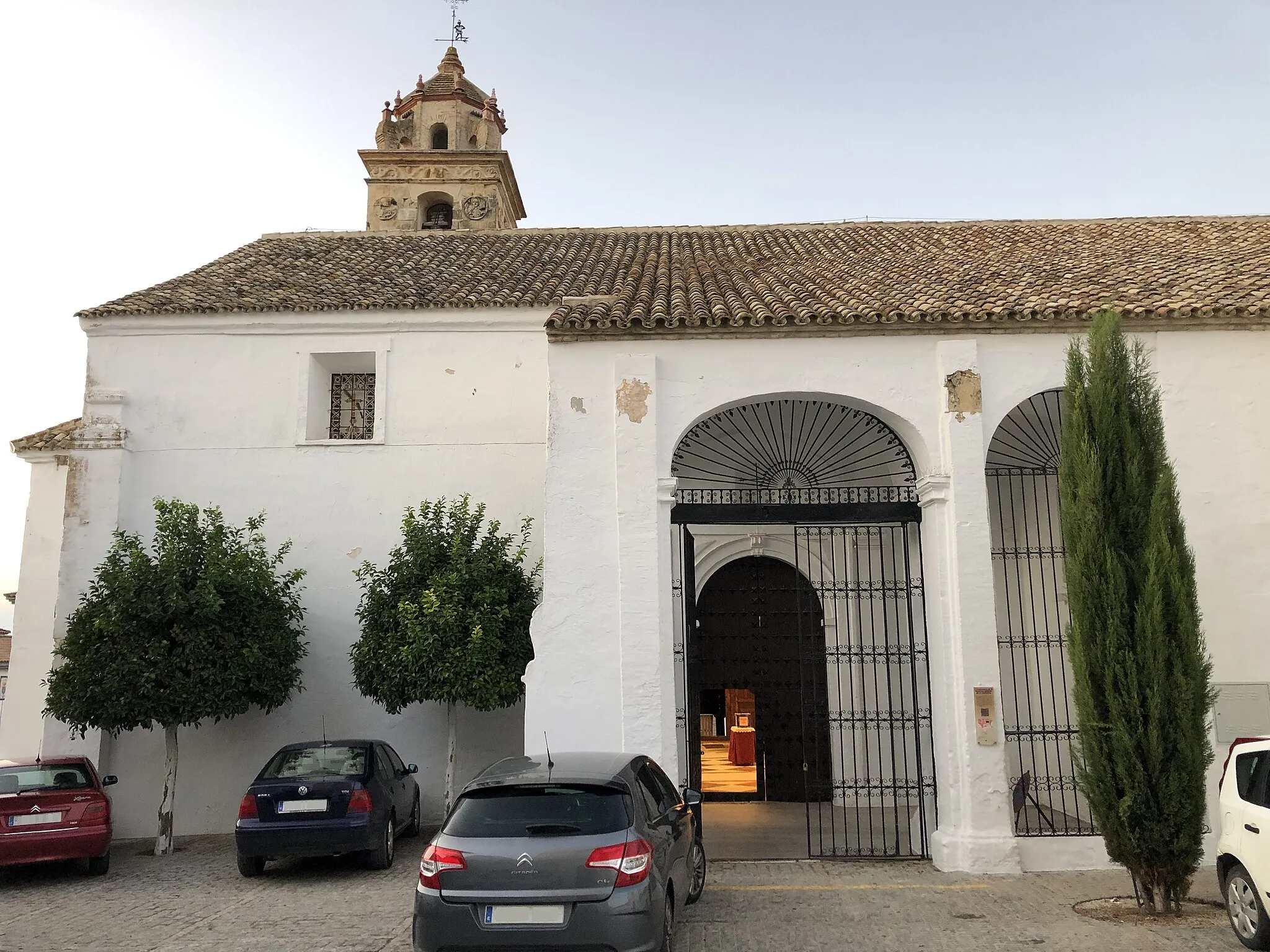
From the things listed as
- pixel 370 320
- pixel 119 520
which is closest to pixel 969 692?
pixel 370 320

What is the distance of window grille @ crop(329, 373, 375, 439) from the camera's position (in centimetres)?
1352

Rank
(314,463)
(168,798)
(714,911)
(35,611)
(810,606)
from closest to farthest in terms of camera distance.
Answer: (714,911) → (168,798) → (314,463) → (810,606) → (35,611)

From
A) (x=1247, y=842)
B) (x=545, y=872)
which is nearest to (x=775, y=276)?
(x=1247, y=842)

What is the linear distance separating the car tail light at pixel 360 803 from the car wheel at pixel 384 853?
35cm

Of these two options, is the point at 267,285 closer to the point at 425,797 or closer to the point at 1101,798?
the point at 425,797

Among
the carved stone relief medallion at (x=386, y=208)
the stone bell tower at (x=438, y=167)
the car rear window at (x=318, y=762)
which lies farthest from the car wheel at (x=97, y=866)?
the carved stone relief medallion at (x=386, y=208)

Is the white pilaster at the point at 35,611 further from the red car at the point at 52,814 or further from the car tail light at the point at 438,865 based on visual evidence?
the car tail light at the point at 438,865

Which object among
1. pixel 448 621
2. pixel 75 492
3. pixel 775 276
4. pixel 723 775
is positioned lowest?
pixel 723 775

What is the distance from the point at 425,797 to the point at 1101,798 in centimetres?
808

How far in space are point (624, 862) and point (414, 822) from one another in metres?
6.60

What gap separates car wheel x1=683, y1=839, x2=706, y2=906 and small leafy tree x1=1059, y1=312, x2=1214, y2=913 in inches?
121

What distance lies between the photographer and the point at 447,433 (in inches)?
510

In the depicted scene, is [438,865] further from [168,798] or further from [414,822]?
[168,798]

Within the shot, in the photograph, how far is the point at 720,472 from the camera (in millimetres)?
13375
